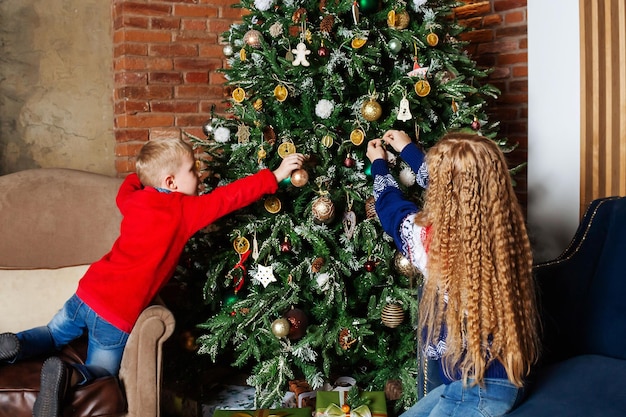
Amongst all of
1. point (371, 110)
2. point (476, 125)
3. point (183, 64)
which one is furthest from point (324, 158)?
point (183, 64)

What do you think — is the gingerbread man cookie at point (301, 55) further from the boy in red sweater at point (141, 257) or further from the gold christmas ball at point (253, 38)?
the boy in red sweater at point (141, 257)

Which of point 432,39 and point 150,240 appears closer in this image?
point 150,240

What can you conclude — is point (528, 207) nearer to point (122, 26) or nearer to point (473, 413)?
point (473, 413)

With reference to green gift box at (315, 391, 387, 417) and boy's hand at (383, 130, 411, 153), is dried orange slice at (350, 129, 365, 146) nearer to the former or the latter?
boy's hand at (383, 130, 411, 153)

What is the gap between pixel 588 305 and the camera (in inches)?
96.3

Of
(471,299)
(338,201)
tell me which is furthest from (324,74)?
(471,299)

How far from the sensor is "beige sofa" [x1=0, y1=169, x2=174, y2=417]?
7.70ft

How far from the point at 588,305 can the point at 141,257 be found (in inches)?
66.1

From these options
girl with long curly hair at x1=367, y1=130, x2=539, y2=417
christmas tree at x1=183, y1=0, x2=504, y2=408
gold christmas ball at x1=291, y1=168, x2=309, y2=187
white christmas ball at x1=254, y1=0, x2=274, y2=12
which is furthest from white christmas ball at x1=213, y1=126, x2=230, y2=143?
girl with long curly hair at x1=367, y1=130, x2=539, y2=417

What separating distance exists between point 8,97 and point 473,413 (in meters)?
3.42

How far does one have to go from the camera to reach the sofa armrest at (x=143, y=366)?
2.43 m

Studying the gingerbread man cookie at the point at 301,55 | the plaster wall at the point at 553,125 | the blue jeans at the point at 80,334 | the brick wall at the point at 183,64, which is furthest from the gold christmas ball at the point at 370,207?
the brick wall at the point at 183,64

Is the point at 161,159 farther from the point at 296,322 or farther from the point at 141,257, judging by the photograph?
the point at 296,322

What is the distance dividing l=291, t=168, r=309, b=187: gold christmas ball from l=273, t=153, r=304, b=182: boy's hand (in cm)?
2
